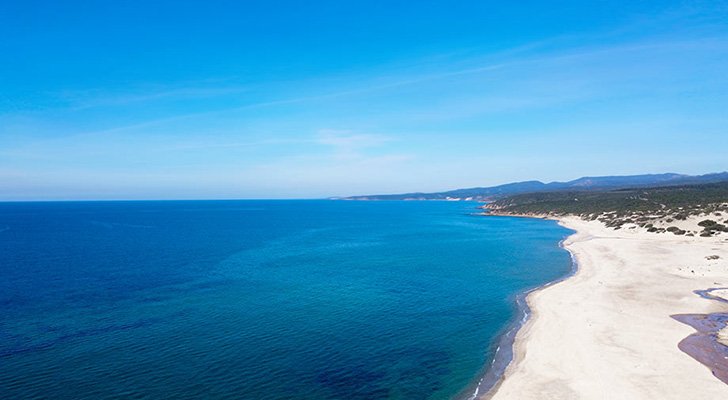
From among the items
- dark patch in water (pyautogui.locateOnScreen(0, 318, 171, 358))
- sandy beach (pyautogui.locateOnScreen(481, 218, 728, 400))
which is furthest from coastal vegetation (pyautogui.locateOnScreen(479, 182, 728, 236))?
dark patch in water (pyautogui.locateOnScreen(0, 318, 171, 358))

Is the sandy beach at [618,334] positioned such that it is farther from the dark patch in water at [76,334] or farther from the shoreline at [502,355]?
the dark patch in water at [76,334]

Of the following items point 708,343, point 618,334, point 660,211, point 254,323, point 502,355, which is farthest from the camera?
point 660,211

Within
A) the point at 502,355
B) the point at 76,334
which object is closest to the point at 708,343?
the point at 502,355

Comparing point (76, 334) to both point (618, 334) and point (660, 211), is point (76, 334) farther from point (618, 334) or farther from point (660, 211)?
point (660, 211)

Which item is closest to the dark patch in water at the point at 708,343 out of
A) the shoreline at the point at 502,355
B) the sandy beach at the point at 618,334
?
the sandy beach at the point at 618,334

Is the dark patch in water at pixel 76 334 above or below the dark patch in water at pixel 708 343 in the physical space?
above

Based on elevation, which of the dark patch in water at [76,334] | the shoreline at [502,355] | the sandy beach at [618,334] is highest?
the dark patch in water at [76,334]
